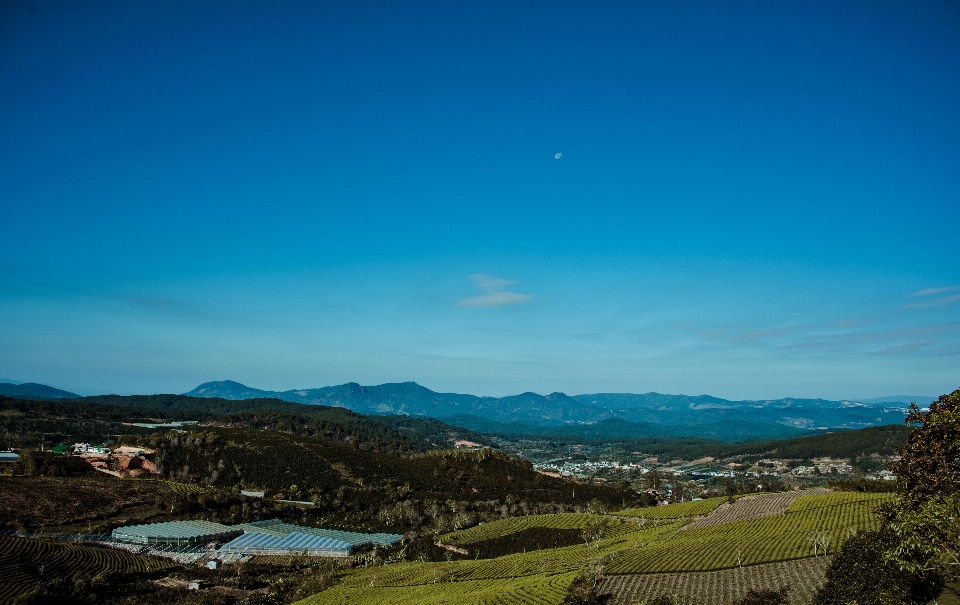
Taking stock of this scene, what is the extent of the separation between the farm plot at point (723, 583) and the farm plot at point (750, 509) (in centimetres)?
2823

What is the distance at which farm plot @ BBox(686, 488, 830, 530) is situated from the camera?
75750 millimetres

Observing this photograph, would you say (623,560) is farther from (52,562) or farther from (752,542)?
(52,562)

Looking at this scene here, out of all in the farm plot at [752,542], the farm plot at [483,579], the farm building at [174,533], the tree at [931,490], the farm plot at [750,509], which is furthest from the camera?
the farm plot at [750,509]

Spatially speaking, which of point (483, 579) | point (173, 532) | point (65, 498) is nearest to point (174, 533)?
point (173, 532)

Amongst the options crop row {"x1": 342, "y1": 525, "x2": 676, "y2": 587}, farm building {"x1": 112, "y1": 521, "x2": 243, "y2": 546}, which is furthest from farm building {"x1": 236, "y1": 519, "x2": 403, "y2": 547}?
crop row {"x1": 342, "y1": 525, "x2": 676, "y2": 587}

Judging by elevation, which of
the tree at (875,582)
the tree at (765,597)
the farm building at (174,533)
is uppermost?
the tree at (875,582)

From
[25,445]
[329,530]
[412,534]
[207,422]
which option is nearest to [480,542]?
[412,534]

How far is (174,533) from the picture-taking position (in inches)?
2813

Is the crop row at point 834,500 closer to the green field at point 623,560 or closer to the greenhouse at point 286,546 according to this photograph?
the green field at point 623,560

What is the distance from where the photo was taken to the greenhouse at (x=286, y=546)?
69.6 metres

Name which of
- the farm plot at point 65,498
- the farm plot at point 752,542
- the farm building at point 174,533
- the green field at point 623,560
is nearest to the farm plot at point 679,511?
the green field at point 623,560

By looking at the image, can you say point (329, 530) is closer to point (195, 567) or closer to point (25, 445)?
point (195, 567)

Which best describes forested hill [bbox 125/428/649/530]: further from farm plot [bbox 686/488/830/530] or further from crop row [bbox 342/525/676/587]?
farm plot [bbox 686/488/830/530]

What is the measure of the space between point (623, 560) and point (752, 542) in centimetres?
1466
